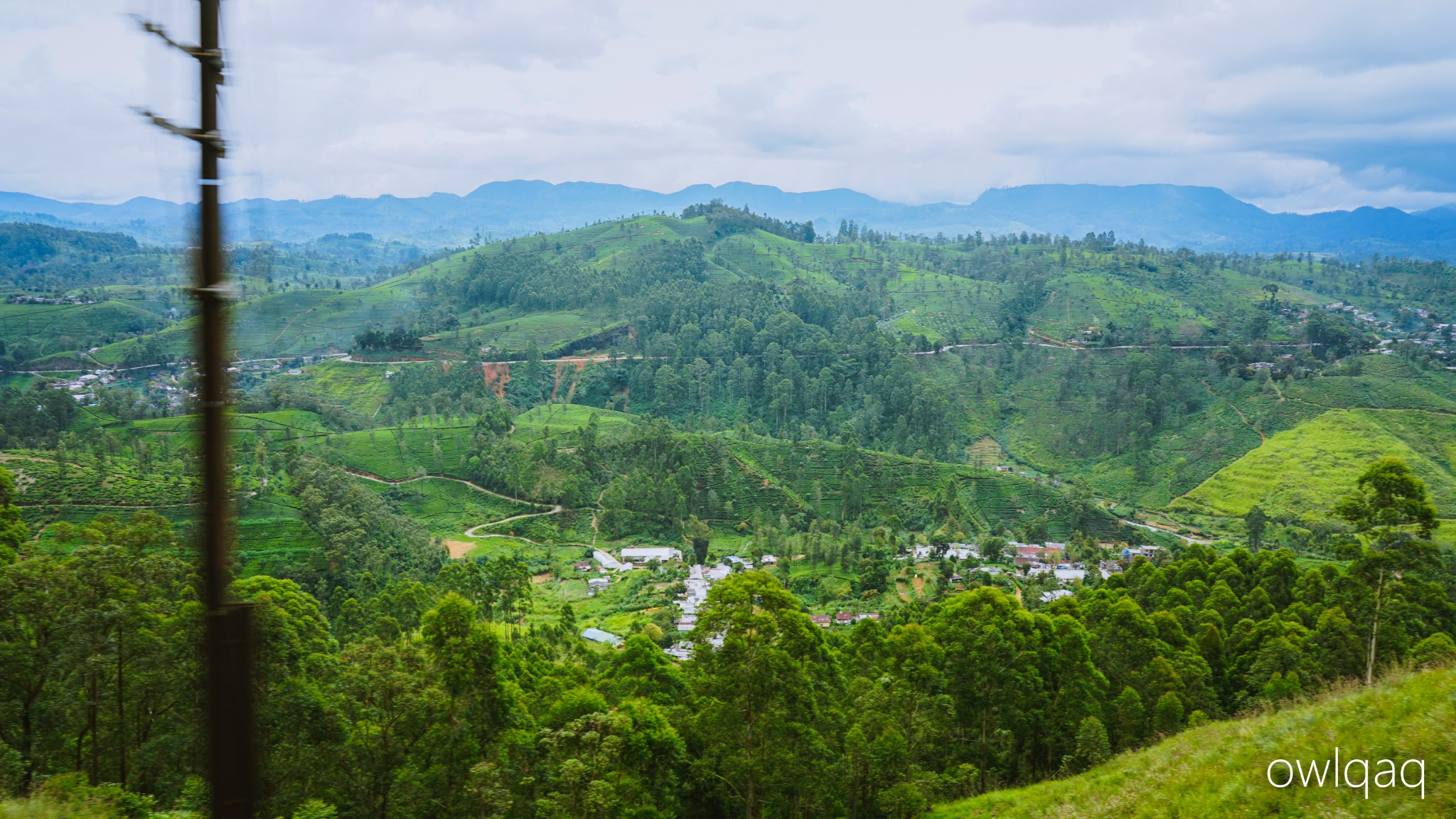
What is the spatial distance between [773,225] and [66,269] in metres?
86.5

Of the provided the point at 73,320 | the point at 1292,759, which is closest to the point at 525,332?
the point at 73,320

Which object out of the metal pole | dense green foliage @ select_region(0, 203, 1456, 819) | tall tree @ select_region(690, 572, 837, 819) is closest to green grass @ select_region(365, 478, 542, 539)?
dense green foliage @ select_region(0, 203, 1456, 819)

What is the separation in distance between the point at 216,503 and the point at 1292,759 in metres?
7.85

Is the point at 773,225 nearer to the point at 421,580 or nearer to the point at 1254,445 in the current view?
the point at 1254,445

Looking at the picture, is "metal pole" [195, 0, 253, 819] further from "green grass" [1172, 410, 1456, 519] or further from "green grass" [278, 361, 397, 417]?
"green grass" [278, 361, 397, 417]

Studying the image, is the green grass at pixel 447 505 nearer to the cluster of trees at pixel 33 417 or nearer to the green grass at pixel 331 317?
the cluster of trees at pixel 33 417

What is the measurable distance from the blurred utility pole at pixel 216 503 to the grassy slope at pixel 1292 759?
6557 mm

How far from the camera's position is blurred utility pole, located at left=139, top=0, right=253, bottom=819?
2543 millimetres

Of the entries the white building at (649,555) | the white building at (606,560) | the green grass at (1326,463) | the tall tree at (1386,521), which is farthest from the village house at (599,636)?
the green grass at (1326,463)

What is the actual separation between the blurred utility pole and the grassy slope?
258 inches

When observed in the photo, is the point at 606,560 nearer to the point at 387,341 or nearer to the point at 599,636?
the point at 599,636

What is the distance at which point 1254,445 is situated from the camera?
47.8m

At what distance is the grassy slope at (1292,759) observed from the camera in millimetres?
5391

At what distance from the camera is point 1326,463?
139ft
